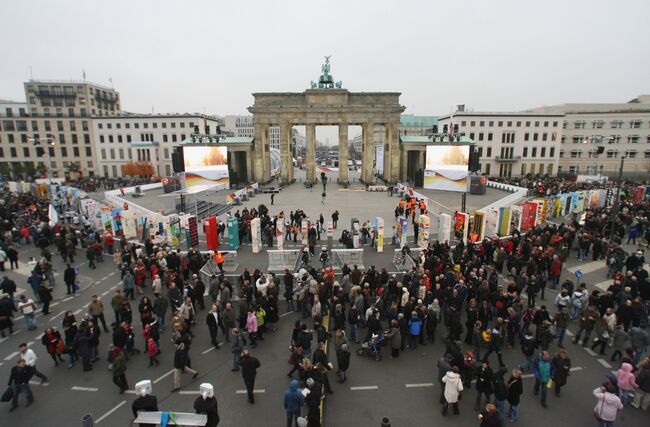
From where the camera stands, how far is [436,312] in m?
12.2

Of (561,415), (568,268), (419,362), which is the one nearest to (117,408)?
(419,362)

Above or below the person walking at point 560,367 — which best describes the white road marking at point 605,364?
below

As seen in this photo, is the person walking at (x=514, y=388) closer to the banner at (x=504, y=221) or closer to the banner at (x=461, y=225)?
the banner at (x=461, y=225)

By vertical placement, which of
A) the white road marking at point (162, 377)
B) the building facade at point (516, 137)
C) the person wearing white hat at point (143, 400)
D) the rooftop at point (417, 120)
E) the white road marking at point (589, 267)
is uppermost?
the rooftop at point (417, 120)

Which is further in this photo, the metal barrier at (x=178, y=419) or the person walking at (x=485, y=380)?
the person walking at (x=485, y=380)

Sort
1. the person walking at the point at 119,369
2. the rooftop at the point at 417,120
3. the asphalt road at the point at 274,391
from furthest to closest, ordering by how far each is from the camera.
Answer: the rooftop at the point at 417,120 < the person walking at the point at 119,369 < the asphalt road at the point at 274,391

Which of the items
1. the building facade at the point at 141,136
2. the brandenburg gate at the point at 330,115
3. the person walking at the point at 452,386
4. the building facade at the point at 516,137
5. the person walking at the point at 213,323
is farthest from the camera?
the building facade at the point at 141,136

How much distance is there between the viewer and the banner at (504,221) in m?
25.0

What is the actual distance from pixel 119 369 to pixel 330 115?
50086 mm

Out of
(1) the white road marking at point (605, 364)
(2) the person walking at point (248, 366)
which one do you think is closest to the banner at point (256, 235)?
(2) the person walking at point (248, 366)

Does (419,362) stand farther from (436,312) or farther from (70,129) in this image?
(70,129)

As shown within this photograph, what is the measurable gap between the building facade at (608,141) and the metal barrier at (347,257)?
208ft

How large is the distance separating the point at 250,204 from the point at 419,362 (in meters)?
31.0

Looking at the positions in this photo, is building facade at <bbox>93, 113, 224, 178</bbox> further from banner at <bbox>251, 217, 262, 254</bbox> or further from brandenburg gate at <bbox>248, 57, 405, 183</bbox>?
banner at <bbox>251, 217, 262, 254</bbox>
